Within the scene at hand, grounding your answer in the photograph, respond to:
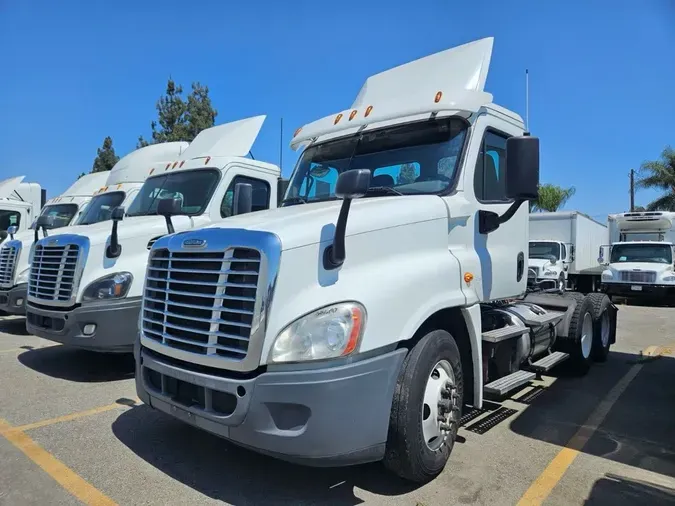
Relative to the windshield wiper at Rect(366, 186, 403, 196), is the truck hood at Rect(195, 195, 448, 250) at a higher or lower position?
lower

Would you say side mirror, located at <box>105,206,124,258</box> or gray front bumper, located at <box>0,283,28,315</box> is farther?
gray front bumper, located at <box>0,283,28,315</box>

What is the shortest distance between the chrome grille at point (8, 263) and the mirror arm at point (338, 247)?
7091 millimetres

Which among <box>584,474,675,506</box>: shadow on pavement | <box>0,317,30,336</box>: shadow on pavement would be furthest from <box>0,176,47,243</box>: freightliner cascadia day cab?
<box>584,474,675,506</box>: shadow on pavement

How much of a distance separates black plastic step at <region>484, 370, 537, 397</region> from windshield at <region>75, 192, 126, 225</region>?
725 centimetres

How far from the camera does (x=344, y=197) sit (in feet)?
10.2

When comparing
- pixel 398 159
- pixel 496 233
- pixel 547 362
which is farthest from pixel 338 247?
pixel 547 362

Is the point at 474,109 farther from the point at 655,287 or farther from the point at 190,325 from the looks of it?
the point at 655,287

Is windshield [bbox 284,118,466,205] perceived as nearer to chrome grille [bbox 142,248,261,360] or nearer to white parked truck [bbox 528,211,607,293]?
chrome grille [bbox 142,248,261,360]

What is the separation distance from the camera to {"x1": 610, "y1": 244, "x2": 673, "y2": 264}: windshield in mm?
17312

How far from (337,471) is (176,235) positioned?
6.72 feet

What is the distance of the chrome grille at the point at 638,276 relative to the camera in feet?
54.3

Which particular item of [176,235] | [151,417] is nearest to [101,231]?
[151,417]

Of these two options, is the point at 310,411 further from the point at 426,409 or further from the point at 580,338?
the point at 580,338

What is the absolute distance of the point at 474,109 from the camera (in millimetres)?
4309
